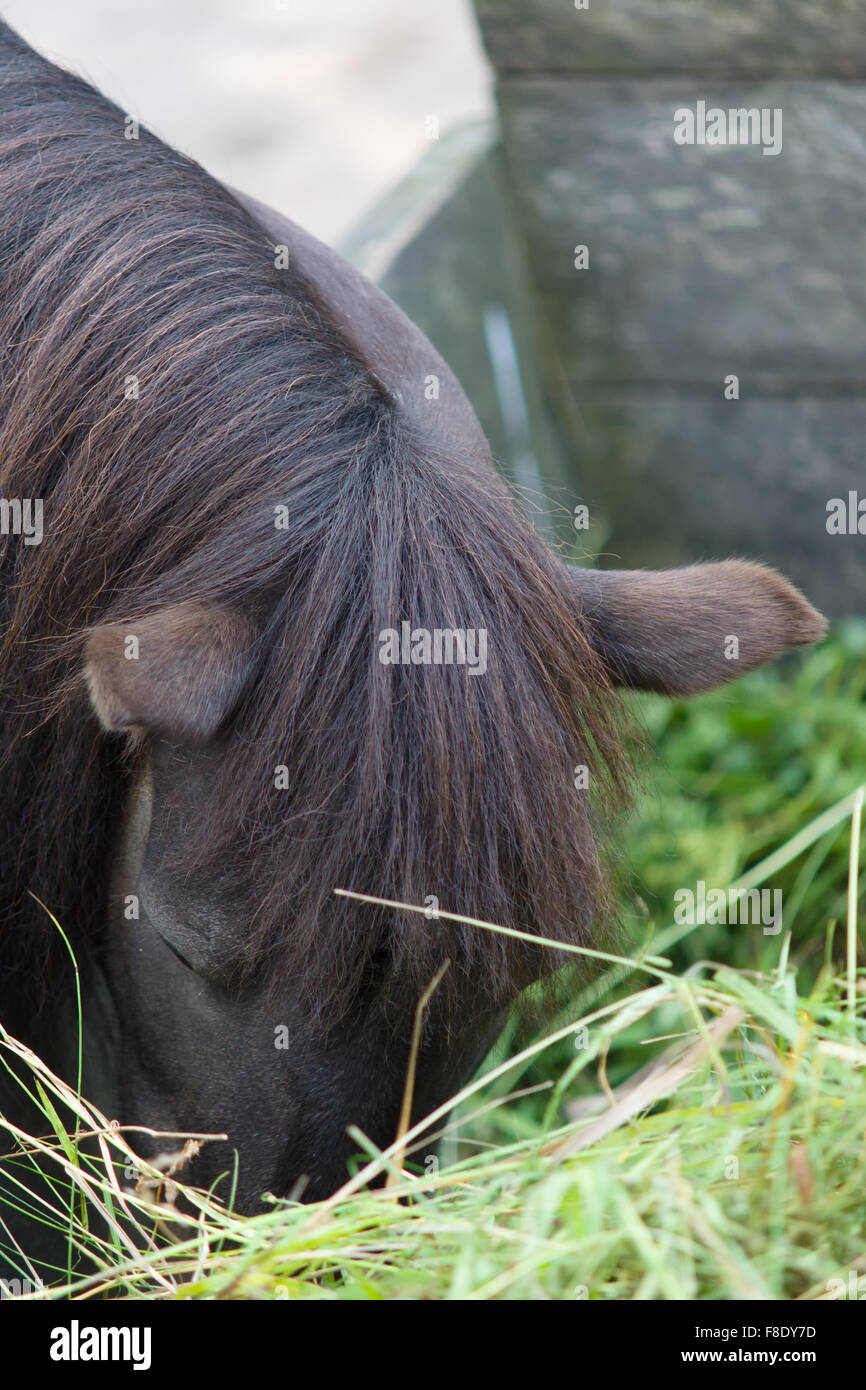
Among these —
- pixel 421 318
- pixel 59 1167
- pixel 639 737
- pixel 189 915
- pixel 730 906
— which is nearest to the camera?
pixel 189 915

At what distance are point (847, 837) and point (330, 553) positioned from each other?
1.69 metres

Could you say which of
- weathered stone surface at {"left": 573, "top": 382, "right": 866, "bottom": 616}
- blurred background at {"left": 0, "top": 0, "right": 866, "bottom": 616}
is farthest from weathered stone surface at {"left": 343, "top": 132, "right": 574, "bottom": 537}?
weathered stone surface at {"left": 573, "top": 382, "right": 866, "bottom": 616}

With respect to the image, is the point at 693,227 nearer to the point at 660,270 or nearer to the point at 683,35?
the point at 660,270

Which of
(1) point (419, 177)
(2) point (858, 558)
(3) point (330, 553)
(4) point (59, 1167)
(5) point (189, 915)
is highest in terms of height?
(1) point (419, 177)

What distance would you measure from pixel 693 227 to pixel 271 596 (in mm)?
1974

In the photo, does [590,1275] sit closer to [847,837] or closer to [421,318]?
[847,837]

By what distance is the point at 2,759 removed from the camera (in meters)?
1.31

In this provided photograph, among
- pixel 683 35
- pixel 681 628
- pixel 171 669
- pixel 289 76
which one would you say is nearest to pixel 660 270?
pixel 683 35

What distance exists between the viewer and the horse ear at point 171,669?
979mm

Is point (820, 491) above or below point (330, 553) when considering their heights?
above

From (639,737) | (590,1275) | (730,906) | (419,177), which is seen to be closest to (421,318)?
(419,177)

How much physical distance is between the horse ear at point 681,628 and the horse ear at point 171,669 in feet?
1.22

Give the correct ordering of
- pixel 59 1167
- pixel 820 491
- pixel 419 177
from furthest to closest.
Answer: pixel 419 177, pixel 820 491, pixel 59 1167

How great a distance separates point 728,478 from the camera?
3.07m
